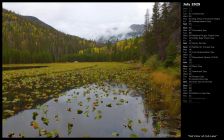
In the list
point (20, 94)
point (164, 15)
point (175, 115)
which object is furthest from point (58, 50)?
point (175, 115)

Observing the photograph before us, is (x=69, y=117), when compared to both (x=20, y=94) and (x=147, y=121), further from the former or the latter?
(x=20, y=94)

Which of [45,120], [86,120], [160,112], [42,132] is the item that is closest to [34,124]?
[45,120]

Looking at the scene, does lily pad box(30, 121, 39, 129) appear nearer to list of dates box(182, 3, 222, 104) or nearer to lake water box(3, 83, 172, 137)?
lake water box(3, 83, 172, 137)

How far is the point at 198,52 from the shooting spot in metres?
9.23

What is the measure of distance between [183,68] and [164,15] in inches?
1889

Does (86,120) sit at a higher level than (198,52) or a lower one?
lower

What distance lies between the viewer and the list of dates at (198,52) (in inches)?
357

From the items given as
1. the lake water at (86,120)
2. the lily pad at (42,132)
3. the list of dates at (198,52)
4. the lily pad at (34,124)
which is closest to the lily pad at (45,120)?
the lake water at (86,120)

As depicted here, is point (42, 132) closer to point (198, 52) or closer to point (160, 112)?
point (160, 112)

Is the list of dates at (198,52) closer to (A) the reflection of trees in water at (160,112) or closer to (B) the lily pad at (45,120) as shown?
(A) the reflection of trees in water at (160,112)

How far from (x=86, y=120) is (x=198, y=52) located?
10800 millimetres

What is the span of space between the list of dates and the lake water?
20.6 feet

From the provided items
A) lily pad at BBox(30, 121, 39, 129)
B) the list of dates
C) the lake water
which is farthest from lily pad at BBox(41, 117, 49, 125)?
the list of dates

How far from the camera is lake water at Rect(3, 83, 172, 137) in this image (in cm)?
1568
